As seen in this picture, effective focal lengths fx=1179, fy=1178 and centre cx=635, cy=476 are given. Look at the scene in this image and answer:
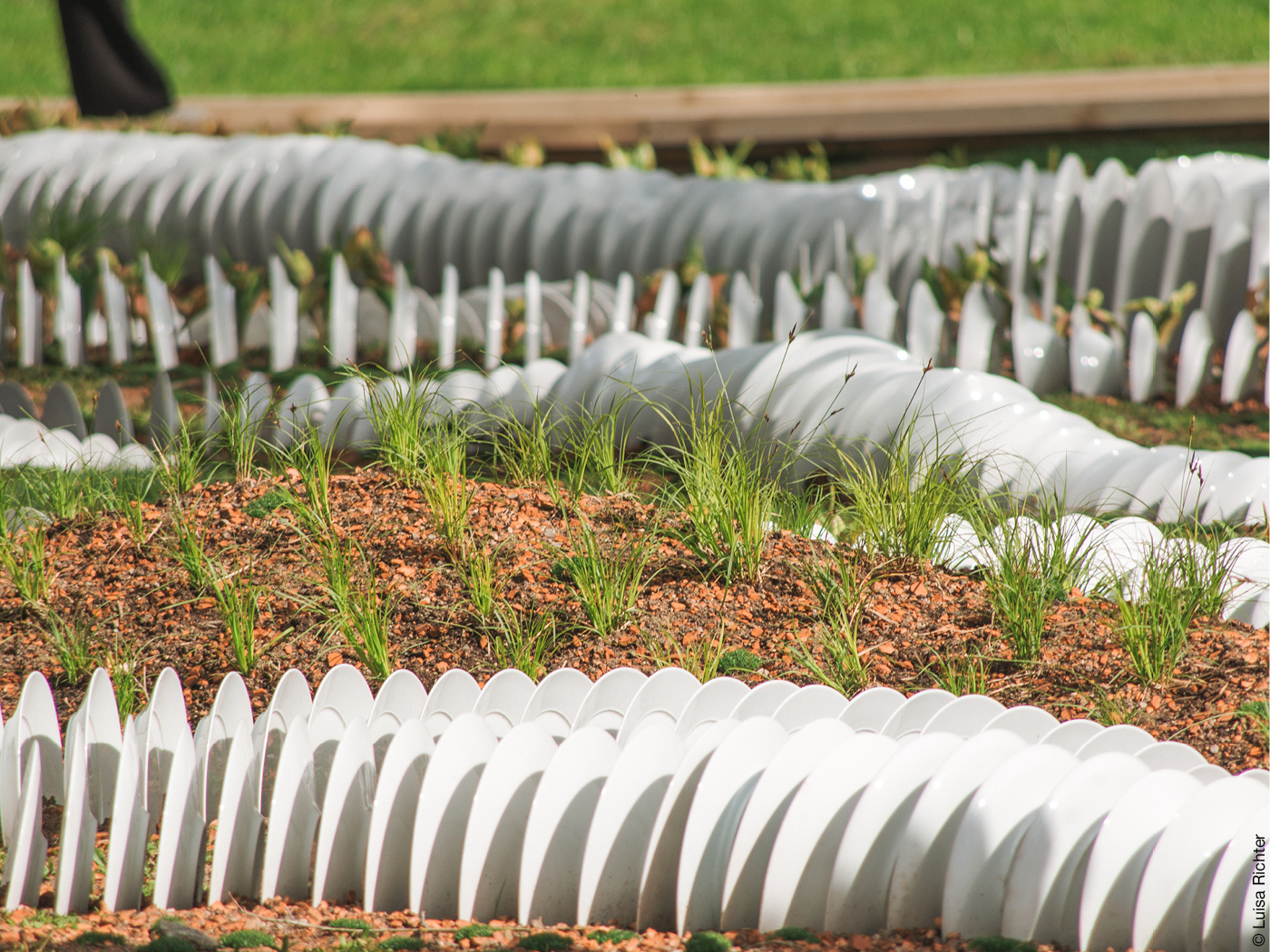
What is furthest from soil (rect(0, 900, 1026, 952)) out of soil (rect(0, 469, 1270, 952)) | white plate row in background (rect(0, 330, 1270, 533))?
white plate row in background (rect(0, 330, 1270, 533))

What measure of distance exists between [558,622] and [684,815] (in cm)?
93

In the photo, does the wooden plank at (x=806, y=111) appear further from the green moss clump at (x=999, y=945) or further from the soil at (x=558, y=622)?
the green moss clump at (x=999, y=945)

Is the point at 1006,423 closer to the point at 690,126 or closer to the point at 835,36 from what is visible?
the point at 690,126

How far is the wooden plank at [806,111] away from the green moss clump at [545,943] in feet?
26.7

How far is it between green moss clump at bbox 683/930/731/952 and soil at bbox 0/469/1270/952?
0.94 meters

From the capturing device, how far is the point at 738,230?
702cm

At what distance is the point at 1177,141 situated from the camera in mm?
9133

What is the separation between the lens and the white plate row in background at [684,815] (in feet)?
7.79

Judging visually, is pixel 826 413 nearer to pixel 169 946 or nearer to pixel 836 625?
pixel 836 625

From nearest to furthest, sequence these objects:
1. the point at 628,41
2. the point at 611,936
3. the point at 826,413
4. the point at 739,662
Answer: the point at 611,936, the point at 739,662, the point at 826,413, the point at 628,41

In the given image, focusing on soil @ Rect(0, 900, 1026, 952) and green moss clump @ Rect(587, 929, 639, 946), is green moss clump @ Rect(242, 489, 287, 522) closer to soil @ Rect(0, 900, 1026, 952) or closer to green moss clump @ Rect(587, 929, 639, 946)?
soil @ Rect(0, 900, 1026, 952)

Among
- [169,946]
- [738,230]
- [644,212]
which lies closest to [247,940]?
[169,946]

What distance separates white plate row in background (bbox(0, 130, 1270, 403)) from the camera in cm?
599

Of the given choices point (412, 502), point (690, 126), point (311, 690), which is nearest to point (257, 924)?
point (311, 690)
